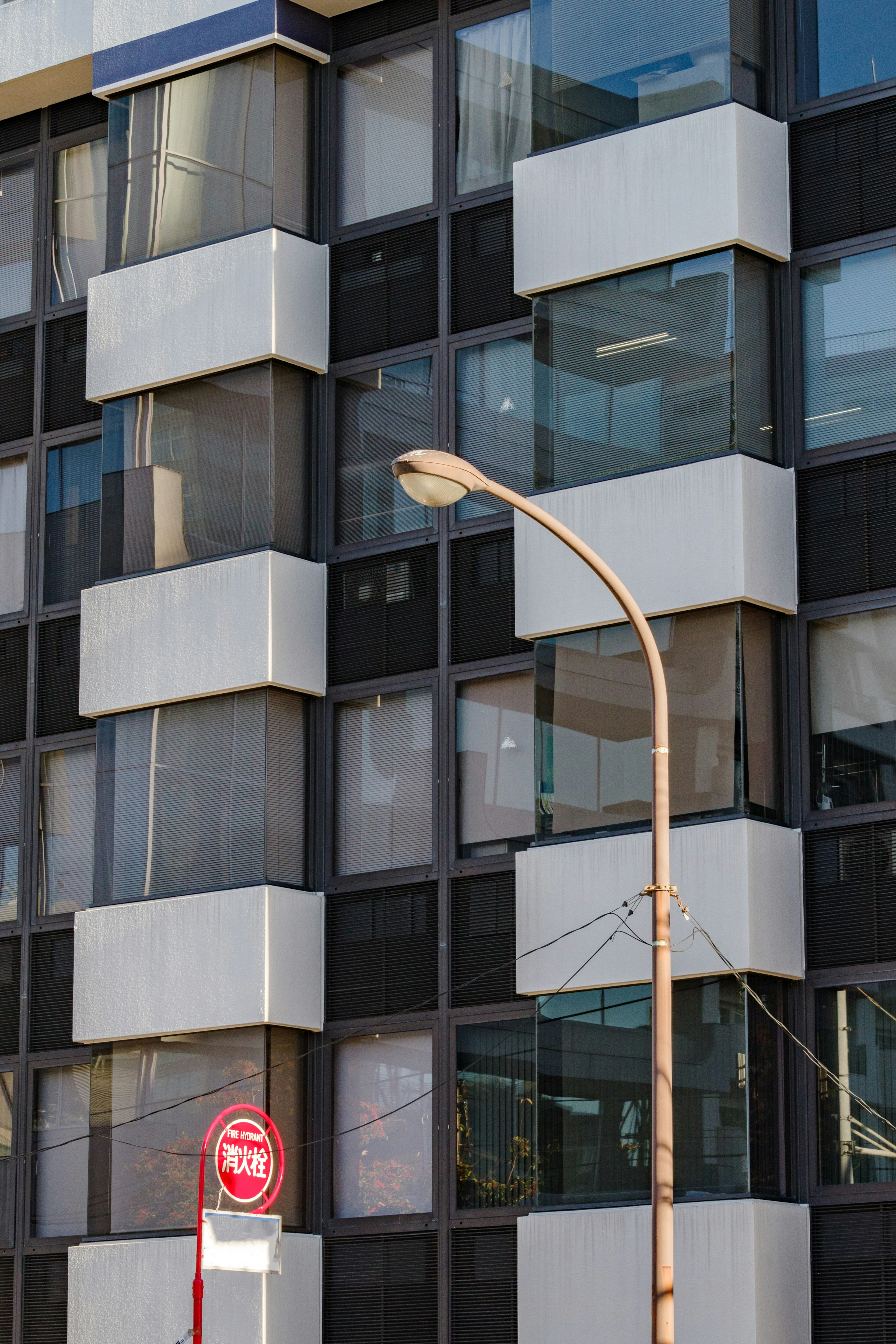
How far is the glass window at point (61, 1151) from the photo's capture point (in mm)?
24625

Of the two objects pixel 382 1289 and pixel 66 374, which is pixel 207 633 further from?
pixel 382 1289

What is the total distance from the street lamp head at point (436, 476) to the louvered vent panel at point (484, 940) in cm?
707

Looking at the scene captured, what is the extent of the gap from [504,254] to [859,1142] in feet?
31.7

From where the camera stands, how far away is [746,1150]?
65.1 ft

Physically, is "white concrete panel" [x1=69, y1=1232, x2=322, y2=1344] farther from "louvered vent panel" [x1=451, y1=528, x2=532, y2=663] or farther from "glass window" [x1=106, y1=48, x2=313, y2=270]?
"glass window" [x1=106, y1=48, x2=313, y2=270]

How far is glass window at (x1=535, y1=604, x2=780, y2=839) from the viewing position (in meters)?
20.8

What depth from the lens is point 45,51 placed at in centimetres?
2728

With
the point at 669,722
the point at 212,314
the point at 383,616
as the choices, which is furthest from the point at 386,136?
the point at 669,722

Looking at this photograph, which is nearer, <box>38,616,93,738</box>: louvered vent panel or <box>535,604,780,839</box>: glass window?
<box>535,604,780,839</box>: glass window

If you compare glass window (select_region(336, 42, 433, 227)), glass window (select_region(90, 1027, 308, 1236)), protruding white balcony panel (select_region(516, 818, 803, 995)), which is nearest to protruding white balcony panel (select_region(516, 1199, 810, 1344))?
protruding white balcony panel (select_region(516, 818, 803, 995))

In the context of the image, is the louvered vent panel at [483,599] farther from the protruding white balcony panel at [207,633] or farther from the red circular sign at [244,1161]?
the red circular sign at [244,1161]

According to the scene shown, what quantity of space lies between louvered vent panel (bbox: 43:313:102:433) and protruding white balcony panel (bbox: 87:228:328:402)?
976 millimetres

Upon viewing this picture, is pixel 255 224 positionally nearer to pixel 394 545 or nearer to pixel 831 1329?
pixel 394 545

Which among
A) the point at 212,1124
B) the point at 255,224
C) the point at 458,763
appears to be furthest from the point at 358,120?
the point at 212,1124
